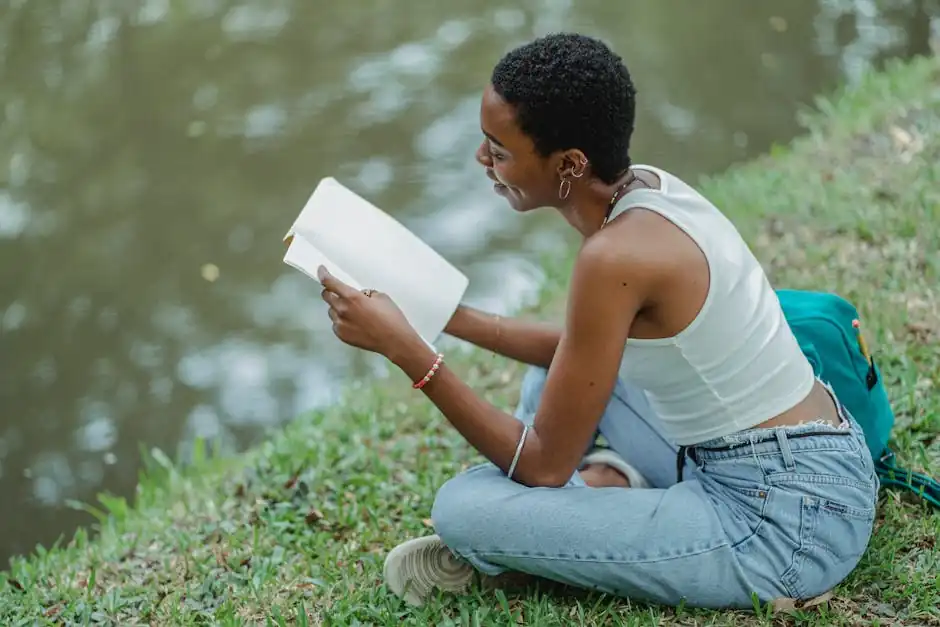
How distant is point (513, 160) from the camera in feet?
7.13

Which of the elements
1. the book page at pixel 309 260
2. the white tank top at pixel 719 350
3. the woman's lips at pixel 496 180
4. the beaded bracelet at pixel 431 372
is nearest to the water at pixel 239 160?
the book page at pixel 309 260

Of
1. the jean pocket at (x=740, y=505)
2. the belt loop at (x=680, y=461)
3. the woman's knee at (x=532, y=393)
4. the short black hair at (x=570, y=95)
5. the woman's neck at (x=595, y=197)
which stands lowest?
the woman's knee at (x=532, y=393)

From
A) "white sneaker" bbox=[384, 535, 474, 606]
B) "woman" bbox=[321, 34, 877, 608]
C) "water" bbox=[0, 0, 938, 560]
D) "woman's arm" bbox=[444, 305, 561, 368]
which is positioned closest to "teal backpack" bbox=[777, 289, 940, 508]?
"woman" bbox=[321, 34, 877, 608]

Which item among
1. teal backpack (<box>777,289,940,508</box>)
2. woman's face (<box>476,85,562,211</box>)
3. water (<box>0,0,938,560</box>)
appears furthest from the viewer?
water (<box>0,0,938,560</box>)

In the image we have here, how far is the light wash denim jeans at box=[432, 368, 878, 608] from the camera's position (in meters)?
2.16

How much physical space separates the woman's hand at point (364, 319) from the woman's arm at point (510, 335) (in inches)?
16.3

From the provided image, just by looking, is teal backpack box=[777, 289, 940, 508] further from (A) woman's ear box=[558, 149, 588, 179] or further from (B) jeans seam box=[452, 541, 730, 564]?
(A) woman's ear box=[558, 149, 588, 179]

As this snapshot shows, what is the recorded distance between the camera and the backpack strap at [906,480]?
8.29 feet

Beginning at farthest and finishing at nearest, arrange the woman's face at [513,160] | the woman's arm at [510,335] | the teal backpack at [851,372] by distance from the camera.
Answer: the woman's arm at [510,335] < the teal backpack at [851,372] < the woman's face at [513,160]

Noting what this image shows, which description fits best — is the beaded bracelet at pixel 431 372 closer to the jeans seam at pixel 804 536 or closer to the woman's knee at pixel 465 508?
the woman's knee at pixel 465 508

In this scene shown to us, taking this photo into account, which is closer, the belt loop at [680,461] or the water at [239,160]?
the belt loop at [680,461]

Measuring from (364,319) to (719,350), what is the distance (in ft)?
2.45

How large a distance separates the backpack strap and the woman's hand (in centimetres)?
124

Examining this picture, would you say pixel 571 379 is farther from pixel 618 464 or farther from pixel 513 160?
pixel 618 464
